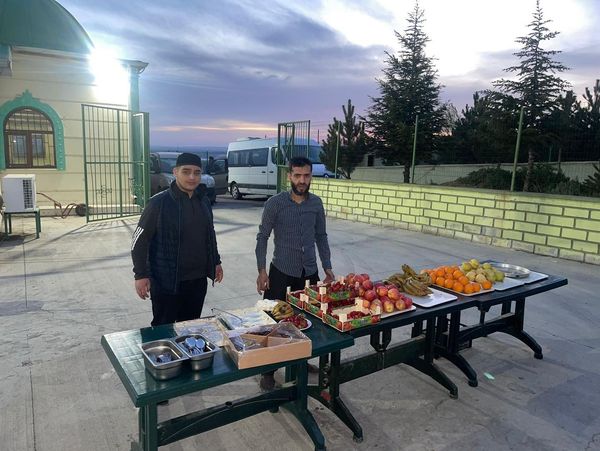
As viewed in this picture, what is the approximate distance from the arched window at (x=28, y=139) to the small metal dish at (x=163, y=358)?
40.1 feet

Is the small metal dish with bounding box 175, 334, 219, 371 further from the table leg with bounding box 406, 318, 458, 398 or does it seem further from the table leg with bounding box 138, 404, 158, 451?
the table leg with bounding box 406, 318, 458, 398

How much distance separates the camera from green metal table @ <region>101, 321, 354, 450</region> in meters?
1.98

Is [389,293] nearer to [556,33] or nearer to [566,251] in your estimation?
[566,251]

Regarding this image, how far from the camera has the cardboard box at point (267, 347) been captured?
212 centimetres

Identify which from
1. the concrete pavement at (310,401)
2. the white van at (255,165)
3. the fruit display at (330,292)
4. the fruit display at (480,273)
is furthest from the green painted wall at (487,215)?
the fruit display at (330,292)

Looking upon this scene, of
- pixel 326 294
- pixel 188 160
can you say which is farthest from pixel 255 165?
pixel 326 294

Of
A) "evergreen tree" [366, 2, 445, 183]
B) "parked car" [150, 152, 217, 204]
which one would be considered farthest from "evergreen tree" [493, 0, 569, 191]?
"parked car" [150, 152, 217, 204]

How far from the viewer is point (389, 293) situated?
2965mm

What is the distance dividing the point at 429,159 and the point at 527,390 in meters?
17.2

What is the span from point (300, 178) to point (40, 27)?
467 inches

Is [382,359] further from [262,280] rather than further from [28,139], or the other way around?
[28,139]

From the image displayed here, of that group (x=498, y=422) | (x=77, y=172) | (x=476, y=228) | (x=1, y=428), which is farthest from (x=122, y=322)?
(x=77, y=172)

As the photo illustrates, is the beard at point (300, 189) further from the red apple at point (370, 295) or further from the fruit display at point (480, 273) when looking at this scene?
the fruit display at point (480, 273)

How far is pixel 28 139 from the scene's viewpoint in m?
12.3
